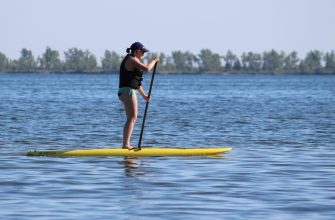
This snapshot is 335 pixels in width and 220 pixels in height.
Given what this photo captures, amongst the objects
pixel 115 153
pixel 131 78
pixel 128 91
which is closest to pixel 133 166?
pixel 115 153

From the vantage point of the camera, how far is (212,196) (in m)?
12.0

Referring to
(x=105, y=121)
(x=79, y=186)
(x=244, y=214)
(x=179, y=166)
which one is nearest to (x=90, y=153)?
(x=179, y=166)

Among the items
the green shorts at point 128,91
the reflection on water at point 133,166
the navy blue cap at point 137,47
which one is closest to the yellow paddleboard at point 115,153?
the reflection on water at point 133,166

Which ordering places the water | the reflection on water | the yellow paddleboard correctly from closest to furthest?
the water → the reflection on water → the yellow paddleboard

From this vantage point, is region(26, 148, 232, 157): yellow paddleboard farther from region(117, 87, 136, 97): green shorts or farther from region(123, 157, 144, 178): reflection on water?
region(117, 87, 136, 97): green shorts

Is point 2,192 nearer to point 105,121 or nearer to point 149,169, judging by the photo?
point 149,169

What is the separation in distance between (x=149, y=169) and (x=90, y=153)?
1.95 metres

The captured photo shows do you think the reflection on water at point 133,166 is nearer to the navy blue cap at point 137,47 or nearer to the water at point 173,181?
the water at point 173,181

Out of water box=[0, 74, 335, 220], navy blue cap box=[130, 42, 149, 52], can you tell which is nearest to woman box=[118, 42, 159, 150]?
navy blue cap box=[130, 42, 149, 52]

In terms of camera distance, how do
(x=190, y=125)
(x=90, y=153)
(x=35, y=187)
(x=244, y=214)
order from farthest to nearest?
(x=190, y=125), (x=90, y=153), (x=35, y=187), (x=244, y=214)

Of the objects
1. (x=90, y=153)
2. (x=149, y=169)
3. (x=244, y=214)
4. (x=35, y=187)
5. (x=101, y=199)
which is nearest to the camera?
(x=244, y=214)

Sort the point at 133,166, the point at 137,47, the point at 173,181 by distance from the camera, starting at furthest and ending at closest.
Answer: the point at 137,47
the point at 133,166
the point at 173,181

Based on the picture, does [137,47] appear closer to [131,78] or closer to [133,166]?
[131,78]

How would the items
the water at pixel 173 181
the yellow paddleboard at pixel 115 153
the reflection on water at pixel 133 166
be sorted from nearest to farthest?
the water at pixel 173 181
the reflection on water at pixel 133 166
the yellow paddleboard at pixel 115 153
